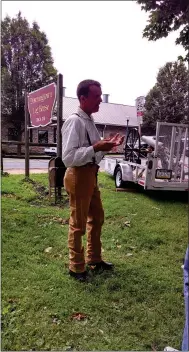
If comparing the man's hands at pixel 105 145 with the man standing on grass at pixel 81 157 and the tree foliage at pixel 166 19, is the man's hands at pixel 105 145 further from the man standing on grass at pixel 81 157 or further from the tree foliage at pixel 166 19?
the tree foliage at pixel 166 19

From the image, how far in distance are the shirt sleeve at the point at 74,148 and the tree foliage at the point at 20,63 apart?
2231cm

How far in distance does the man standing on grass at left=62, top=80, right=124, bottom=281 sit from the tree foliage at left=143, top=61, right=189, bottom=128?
86.3 feet

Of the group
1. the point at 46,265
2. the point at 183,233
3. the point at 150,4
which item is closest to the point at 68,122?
the point at 46,265

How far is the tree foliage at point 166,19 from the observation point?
6742mm

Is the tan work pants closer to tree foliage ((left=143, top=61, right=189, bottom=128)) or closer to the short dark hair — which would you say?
the short dark hair

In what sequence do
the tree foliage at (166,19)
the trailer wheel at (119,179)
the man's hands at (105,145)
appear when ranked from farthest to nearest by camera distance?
the trailer wheel at (119,179)
the tree foliage at (166,19)
the man's hands at (105,145)

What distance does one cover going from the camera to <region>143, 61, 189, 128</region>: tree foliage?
28.8 m

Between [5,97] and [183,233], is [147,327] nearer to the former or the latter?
[183,233]

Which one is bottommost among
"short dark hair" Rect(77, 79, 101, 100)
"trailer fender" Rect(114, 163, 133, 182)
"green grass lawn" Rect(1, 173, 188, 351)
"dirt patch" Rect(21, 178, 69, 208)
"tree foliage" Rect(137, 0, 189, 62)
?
"green grass lawn" Rect(1, 173, 188, 351)

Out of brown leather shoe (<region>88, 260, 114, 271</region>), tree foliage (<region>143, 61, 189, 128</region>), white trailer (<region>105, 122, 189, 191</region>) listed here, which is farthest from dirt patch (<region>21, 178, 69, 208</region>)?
tree foliage (<region>143, 61, 189, 128</region>)

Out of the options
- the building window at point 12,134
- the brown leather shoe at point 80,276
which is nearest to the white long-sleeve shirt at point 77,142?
the brown leather shoe at point 80,276

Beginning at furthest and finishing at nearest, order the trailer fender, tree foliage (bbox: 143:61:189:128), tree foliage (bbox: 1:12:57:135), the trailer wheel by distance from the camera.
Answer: tree foliage (bbox: 143:61:189:128) < tree foliage (bbox: 1:12:57:135) < the trailer wheel < the trailer fender

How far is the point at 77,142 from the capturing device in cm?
267

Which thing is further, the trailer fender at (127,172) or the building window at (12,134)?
the building window at (12,134)
